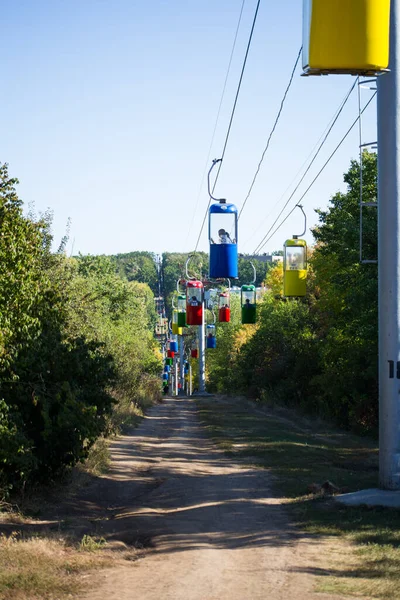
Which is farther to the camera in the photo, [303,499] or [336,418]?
[336,418]

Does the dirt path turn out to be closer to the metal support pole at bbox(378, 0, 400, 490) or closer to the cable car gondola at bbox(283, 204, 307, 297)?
the metal support pole at bbox(378, 0, 400, 490)

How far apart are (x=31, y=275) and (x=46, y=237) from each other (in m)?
12.1

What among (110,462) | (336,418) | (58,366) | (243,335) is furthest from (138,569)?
(243,335)

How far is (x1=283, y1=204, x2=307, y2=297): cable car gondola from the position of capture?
94.0 feet

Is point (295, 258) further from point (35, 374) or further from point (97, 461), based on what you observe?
point (35, 374)

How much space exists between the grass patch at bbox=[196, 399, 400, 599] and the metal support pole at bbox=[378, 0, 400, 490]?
1.25 metres

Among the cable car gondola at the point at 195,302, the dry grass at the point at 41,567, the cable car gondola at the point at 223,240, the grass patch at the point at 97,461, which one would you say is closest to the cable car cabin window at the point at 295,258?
the cable car gondola at the point at 223,240

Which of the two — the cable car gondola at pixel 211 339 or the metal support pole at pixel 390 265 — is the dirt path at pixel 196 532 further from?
the cable car gondola at pixel 211 339

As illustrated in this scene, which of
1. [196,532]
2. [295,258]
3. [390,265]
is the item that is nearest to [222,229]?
[295,258]

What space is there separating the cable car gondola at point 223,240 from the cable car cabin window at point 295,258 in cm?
466

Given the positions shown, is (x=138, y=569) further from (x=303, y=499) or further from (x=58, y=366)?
(x=58, y=366)

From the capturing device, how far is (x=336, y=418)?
115 ft

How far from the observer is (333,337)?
35.6 metres

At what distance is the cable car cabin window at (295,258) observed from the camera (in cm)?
2864
